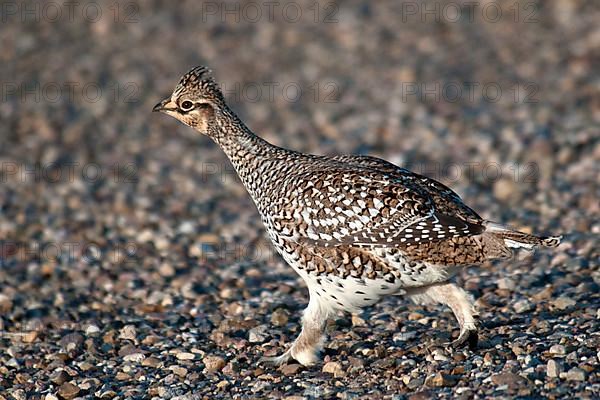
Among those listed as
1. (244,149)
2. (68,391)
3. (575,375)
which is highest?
(244,149)

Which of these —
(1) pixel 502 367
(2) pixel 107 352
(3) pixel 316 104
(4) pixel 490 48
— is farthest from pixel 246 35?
(1) pixel 502 367

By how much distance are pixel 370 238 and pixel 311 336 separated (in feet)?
3.80

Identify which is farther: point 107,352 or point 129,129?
point 129,129

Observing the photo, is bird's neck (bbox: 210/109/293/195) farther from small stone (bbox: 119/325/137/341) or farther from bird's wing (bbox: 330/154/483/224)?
small stone (bbox: 119/325/137/341)

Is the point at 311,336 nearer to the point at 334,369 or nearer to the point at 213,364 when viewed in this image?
the point at 334,369

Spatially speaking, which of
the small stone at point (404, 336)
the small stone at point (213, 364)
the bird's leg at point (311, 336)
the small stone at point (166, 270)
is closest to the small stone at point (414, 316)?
the small stone at point (404, 336)

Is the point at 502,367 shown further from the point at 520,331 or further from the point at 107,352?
the point at 107,352

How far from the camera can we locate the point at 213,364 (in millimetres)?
8375

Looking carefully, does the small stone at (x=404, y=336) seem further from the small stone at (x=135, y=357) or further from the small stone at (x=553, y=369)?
the small stone at (x=135, y=357)

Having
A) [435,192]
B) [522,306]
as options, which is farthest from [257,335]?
[522,306]

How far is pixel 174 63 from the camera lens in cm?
1912

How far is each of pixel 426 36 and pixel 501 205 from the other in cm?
756

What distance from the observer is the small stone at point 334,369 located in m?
7.94

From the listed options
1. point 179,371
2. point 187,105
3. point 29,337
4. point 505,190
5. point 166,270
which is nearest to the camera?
point 179,371
